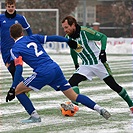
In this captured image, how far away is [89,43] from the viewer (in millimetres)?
9719

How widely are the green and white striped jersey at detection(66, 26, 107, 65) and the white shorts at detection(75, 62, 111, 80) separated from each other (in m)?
0.07

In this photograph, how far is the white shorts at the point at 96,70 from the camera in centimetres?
976

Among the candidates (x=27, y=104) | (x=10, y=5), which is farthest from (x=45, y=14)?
(x=27, y=104)

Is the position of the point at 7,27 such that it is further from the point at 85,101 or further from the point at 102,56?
the point at 85,101

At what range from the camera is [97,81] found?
1552cm

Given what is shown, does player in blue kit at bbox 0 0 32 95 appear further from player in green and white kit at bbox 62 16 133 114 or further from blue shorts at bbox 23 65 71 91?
blue shorts at bbox 23 65 71 91

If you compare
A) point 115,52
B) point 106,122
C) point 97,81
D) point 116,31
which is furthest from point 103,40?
point 116,31

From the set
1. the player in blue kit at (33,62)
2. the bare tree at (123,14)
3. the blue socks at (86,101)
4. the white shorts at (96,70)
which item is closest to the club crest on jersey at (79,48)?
the white shorts at (96,70)

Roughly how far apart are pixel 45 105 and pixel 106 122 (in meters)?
2.13

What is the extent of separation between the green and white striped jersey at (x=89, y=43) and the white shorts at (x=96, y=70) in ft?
0.21

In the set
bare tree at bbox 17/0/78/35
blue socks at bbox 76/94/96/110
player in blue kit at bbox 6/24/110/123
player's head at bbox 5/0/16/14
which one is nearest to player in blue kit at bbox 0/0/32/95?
player's head at bbox 5/0/16/14

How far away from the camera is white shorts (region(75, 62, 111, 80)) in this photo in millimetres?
9758

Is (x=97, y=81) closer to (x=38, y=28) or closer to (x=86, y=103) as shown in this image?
(x=86, y=103)

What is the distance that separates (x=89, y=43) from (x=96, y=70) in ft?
1.46
